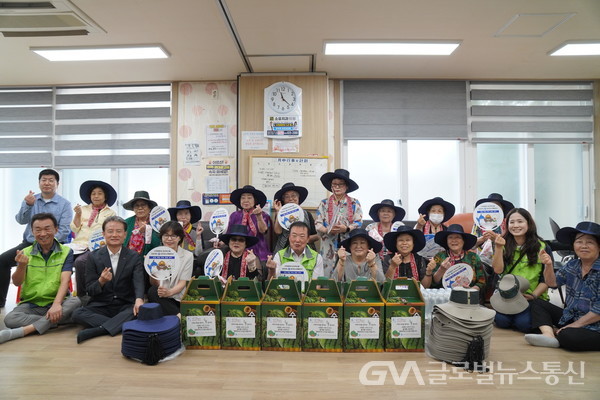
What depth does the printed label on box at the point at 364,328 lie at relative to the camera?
2377 mm

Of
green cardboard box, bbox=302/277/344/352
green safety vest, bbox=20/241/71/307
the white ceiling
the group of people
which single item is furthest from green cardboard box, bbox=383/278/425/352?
green safety vest, bbox=20/241/71/307

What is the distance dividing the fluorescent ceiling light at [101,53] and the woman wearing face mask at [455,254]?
3.63 m

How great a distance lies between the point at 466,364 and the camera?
7.19 feet

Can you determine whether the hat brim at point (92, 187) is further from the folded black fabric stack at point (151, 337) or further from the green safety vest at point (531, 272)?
the green safety vest at point (531, 272)

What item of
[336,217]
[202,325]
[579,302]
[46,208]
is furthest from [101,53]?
[579,302]

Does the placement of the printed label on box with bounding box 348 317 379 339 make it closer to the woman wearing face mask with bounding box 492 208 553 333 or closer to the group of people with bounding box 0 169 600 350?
the group of people with bounding box 0 169 600 350

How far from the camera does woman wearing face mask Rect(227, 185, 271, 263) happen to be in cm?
383

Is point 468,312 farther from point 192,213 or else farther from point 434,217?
point 192,213

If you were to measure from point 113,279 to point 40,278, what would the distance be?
66 centimetres

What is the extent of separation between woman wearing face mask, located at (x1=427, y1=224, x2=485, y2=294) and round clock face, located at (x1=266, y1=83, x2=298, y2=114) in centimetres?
259

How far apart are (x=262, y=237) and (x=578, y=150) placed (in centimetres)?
489

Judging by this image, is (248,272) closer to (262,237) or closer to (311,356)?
(262,237)

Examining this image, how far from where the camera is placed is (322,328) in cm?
239

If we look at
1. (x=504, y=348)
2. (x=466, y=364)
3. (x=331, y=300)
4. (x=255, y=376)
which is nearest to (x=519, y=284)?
(x=504, y=348)
